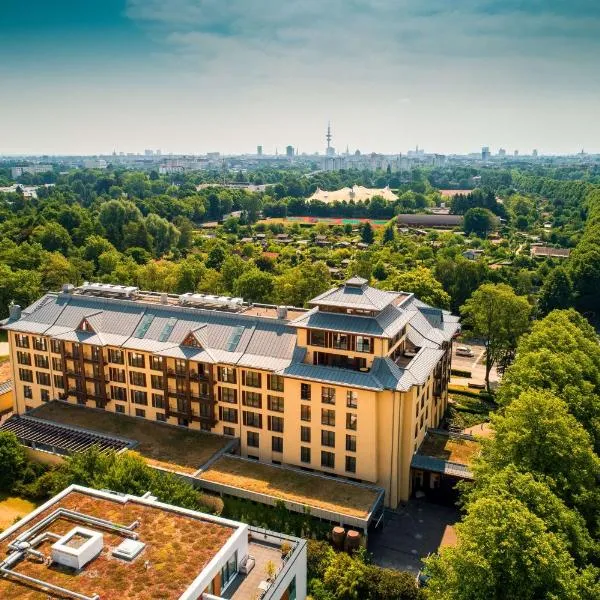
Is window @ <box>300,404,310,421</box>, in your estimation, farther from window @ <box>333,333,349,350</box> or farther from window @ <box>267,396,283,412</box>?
window @ <box>333,333,349,350</box>

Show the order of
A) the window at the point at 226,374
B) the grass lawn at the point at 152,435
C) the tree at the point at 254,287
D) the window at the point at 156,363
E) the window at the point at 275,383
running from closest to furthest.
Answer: the grass lawn at the point at 152,435
the window at the point at 275,383
the window at the point at 226,374
the window at the point at 156,363
the tree at the point at 254,287

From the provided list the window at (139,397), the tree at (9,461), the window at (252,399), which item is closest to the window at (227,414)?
the window at (252,399)

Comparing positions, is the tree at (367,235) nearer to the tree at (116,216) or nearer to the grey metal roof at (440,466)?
the tree at (116,216)

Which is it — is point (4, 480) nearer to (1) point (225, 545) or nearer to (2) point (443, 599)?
(1) point (225, 545)

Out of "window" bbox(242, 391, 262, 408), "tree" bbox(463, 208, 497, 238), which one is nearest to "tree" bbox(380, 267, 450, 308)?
"window" bbox(242, 391, 262, 408)

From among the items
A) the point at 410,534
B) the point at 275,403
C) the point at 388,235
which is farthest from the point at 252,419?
the point at 388,235

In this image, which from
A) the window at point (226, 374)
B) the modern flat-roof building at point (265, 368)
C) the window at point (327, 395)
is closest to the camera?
the modern flat-roof building at point (265, 368)
